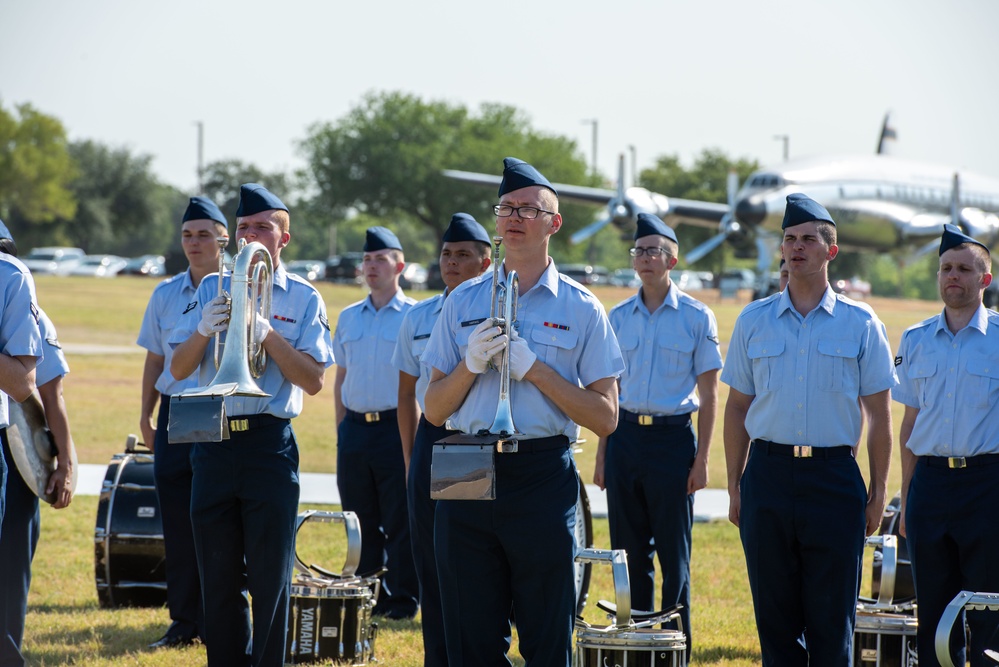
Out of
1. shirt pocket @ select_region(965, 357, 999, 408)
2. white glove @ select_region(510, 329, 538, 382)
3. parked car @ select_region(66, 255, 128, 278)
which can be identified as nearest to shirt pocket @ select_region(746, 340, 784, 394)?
shirt pocket @ select_region(965, 357, 999, 408)

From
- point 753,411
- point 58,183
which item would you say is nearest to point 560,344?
point 753,411

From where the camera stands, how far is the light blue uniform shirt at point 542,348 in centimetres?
422

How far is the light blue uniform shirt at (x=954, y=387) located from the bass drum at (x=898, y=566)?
786 millimetres

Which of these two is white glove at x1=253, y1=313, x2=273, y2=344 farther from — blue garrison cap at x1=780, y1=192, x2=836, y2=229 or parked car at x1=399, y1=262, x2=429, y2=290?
parked car at x1=399, y1=262, x2=429, y2=290

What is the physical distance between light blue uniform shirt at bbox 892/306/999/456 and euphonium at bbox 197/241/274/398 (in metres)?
3.08

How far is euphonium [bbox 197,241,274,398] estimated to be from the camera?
4.61m

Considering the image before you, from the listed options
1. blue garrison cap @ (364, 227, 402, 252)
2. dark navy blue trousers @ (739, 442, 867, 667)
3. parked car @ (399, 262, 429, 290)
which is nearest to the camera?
dark navy blue trousers @ (739, 442, 867, 667)

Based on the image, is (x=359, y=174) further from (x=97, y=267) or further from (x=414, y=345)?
(x=414, y=345)

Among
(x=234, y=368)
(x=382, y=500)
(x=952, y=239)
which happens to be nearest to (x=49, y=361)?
(x=234, y=368)

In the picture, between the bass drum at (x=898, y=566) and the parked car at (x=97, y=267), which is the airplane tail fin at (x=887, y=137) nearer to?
the parked car at (x=97, y=267)

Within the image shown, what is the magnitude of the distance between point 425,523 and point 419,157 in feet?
219

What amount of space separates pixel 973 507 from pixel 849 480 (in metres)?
0.79

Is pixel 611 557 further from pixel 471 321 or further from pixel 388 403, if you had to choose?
pixel 388 403

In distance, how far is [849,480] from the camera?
509cm
